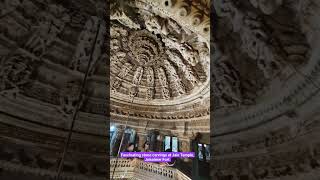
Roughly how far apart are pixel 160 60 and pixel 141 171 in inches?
69.9

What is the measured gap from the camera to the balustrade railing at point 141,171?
618 centimetres

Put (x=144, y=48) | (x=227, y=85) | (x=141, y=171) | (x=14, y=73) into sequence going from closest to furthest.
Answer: (x=14, y=73)
(x=227, y=85)
(x=144, y=48)
(x=141, y=171)

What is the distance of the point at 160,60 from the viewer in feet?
20.2

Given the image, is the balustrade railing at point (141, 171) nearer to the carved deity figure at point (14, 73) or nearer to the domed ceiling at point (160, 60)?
the domed ceiling at point (160, 60)

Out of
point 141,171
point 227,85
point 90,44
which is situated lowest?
point 141,171

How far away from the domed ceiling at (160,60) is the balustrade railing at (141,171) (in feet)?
2.48

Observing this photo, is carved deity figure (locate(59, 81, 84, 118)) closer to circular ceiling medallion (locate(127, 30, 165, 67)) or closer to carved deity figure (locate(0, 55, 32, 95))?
carved deity figure (locate(0, 55, 32, 95))

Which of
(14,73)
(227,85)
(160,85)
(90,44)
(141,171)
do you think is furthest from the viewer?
(160,85)

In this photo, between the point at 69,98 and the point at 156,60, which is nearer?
the point at 69,98

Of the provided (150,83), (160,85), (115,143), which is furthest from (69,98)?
(160,85)

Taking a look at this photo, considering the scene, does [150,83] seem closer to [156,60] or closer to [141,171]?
[156,60]

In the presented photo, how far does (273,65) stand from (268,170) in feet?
4.23

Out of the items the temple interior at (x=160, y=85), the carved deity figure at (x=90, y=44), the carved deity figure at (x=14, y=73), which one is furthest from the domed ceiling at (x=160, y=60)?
the carved deity figure at (x=14, y=73)

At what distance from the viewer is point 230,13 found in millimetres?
4801
